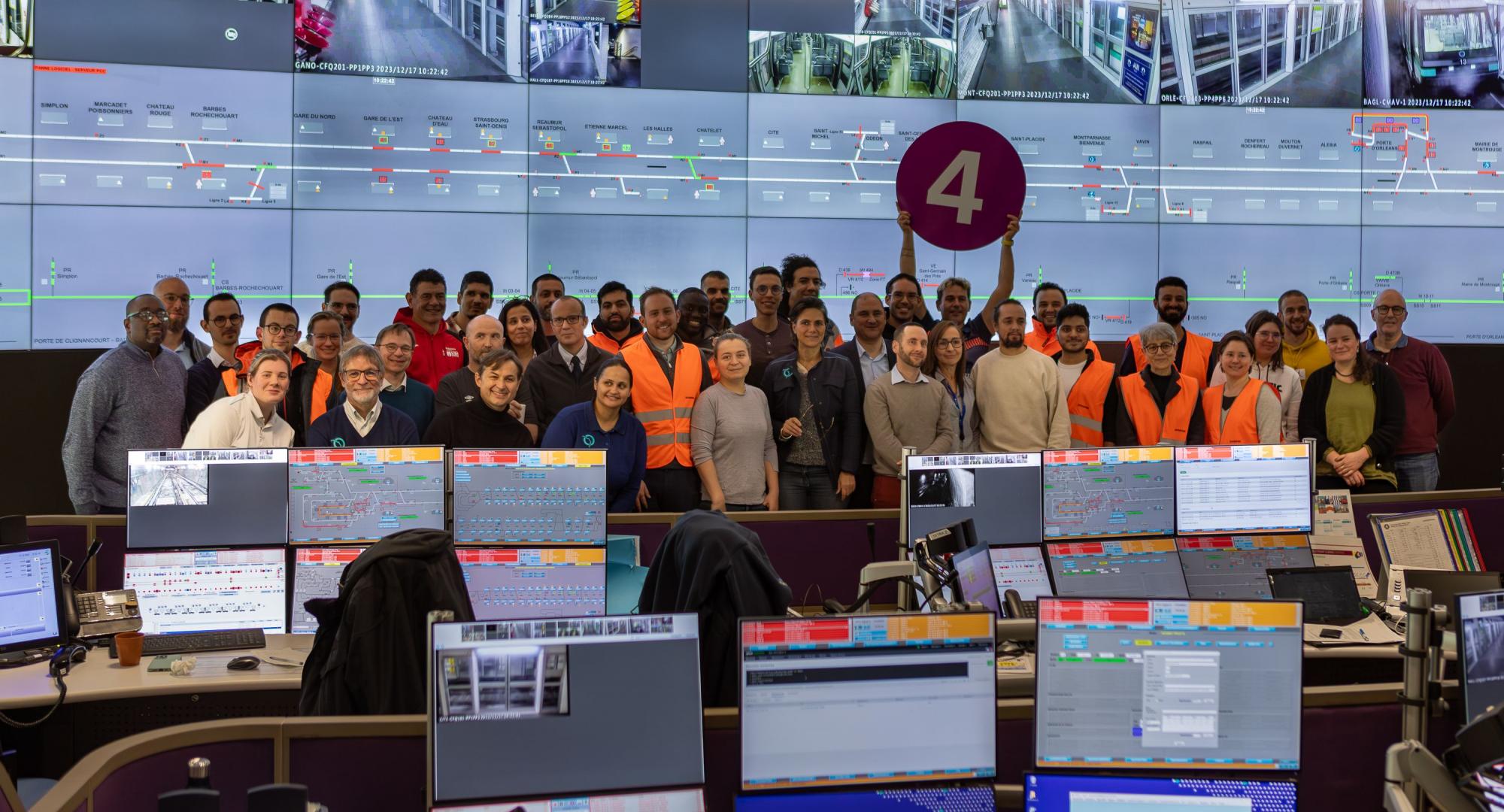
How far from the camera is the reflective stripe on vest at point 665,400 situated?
5602mm

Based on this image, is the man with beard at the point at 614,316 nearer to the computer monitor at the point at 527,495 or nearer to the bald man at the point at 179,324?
the computer monitor at the point at 527,495

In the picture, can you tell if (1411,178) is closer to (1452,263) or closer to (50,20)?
(1452,263)

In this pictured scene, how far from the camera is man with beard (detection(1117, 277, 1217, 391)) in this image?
6945mm

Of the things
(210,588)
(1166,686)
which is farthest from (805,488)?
(1166,686)

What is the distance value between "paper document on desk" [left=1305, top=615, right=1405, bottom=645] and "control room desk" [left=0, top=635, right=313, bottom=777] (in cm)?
320

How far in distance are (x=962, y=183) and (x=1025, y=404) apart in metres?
1.05

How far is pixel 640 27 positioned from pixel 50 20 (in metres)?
3.13

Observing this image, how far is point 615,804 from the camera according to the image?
7.45ft

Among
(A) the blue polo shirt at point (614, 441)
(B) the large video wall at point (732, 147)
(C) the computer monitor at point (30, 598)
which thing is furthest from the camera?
(B) the large video wall at point (732, 147)

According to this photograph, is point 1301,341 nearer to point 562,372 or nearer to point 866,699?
point 562,372

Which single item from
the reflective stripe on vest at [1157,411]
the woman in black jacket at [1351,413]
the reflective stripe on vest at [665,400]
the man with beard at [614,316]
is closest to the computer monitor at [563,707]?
the reflective stripe on vest at [665,400]

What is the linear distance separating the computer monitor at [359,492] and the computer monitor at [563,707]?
6.71 ft

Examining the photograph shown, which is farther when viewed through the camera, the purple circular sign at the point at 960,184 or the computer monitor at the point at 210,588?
the purple circular sign at the point at 960,184

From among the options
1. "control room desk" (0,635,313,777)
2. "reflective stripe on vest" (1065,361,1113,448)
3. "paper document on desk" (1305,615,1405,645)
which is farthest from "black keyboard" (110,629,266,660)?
"reflective stripe on vest" (1065,361,1113,448)
